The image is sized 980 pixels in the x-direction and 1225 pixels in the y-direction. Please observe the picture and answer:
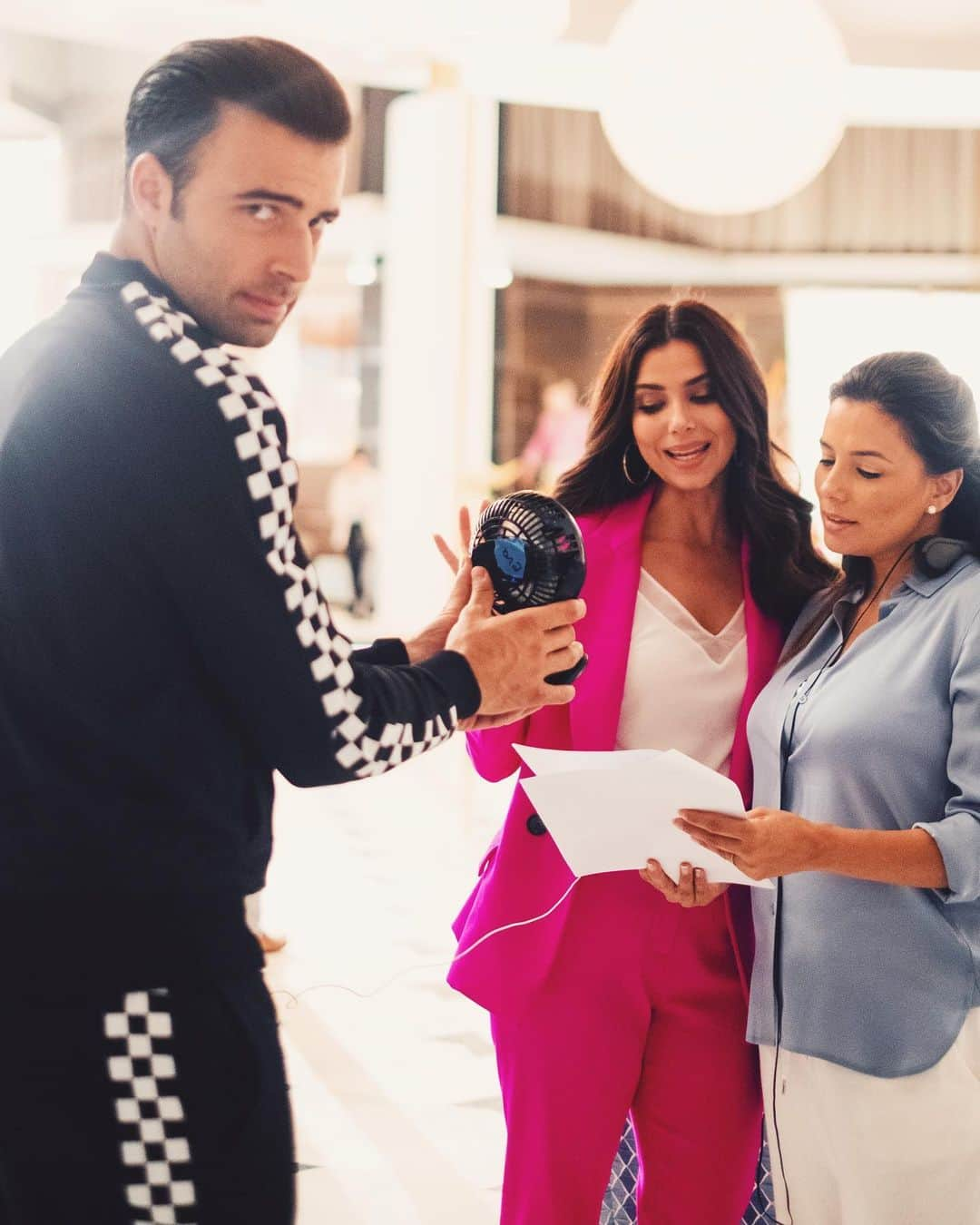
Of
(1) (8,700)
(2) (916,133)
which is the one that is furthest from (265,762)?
(2) (916,133)

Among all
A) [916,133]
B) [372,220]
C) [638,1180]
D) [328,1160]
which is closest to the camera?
[638,1180]

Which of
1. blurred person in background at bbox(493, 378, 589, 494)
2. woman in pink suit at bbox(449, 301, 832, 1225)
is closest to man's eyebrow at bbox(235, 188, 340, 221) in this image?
woman in pink suit at bbox(449, 301, 832, 1225)

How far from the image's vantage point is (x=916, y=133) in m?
9.94

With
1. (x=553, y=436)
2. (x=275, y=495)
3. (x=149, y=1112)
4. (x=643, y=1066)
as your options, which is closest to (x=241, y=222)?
(x=275, y=495)

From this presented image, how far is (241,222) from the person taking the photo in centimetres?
114

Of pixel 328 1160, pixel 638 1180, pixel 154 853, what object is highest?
pixel 154 853

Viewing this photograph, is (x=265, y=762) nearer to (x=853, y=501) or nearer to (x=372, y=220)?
(x=853, y=501)

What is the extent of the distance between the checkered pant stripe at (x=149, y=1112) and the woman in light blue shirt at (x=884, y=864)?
703 mm

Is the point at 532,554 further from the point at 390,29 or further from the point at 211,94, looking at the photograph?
the point at 390,29

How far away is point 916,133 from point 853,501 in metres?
9.29

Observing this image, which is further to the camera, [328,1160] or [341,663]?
[328,1160]

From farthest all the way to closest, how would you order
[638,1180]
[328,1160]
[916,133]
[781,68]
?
[916,133] < [781,68] < [328,1160] < [638,1180]

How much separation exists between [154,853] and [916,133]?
1029 cm

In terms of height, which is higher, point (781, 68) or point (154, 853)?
point (781, 68)
